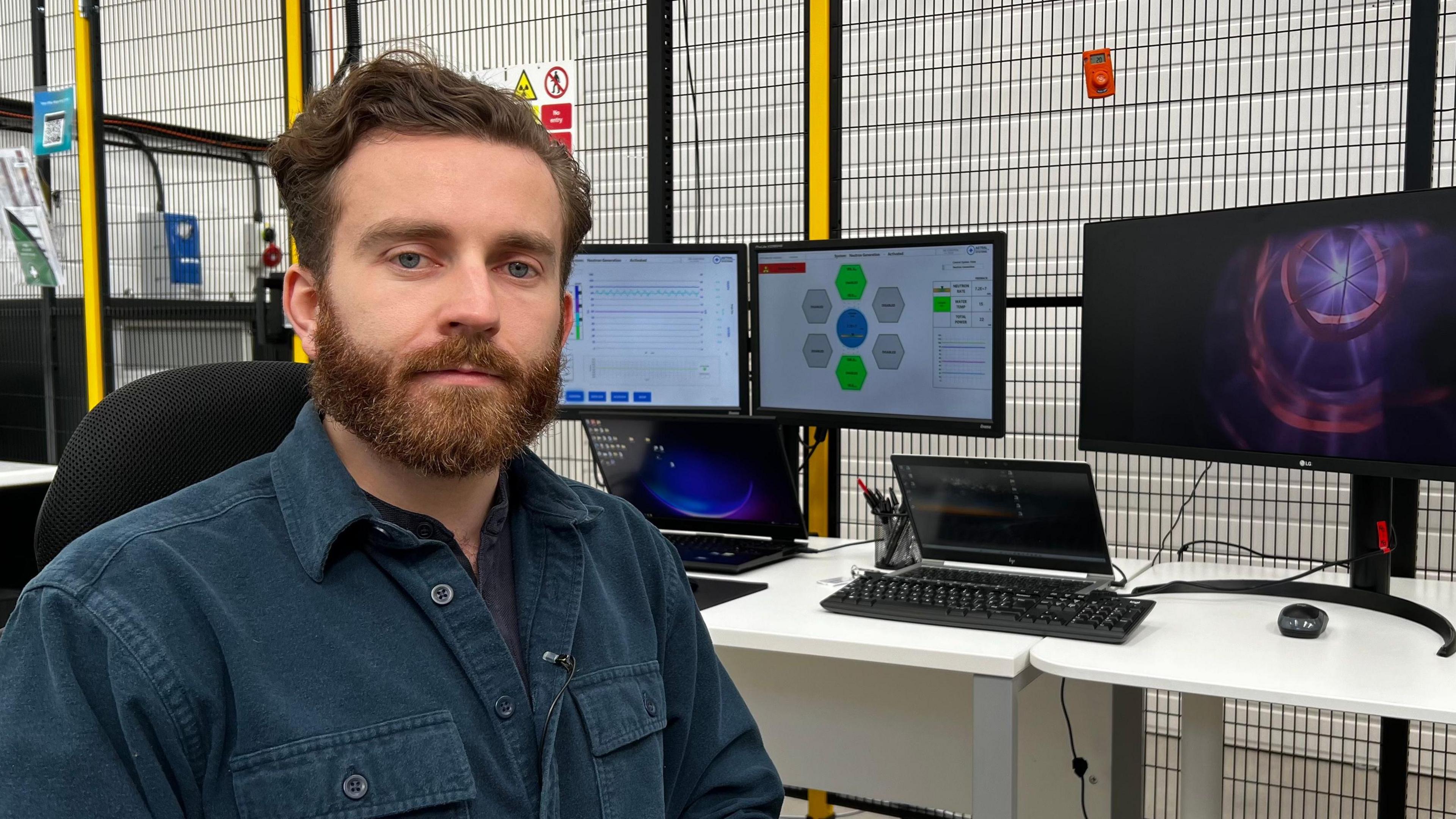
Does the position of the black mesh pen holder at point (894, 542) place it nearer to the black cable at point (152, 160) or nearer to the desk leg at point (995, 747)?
the desk leg at point (995, 747)

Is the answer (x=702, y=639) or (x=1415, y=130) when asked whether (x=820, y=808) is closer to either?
(x=702, y=639)

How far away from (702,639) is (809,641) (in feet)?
1.40

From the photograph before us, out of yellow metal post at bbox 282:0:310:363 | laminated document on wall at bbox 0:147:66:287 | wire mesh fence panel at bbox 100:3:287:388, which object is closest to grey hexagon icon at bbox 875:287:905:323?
yellow metal post at bbox 282:0:310:363

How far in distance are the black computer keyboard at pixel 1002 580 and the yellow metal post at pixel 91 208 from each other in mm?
2680

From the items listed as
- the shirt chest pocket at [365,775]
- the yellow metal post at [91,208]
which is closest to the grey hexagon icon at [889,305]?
the shirt chest pocket at [365,775]

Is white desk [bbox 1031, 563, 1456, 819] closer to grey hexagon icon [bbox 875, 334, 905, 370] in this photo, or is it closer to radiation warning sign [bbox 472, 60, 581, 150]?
grey hexagon icon [bbox 875, 334, 905, 370]

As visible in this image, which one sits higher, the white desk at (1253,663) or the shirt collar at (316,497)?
the shirt collar at (316,497)

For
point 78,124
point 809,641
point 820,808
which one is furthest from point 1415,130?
point 78,124

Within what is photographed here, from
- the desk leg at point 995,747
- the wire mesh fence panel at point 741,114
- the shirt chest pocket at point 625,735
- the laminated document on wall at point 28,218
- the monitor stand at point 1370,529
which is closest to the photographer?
the shirt chest pocket at point 625,735

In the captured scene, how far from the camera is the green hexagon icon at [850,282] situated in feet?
6.99

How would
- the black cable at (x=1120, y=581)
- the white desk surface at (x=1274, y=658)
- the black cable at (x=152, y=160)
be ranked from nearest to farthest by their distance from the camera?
1. the white desk surface at (x=1274, y=658)
2. the black cable at (x=1120, y=581)
3. the black cable at (x=152, y=160)

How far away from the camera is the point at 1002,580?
183 cm

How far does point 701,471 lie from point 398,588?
1332 millimetres

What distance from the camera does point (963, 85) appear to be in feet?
7.67
